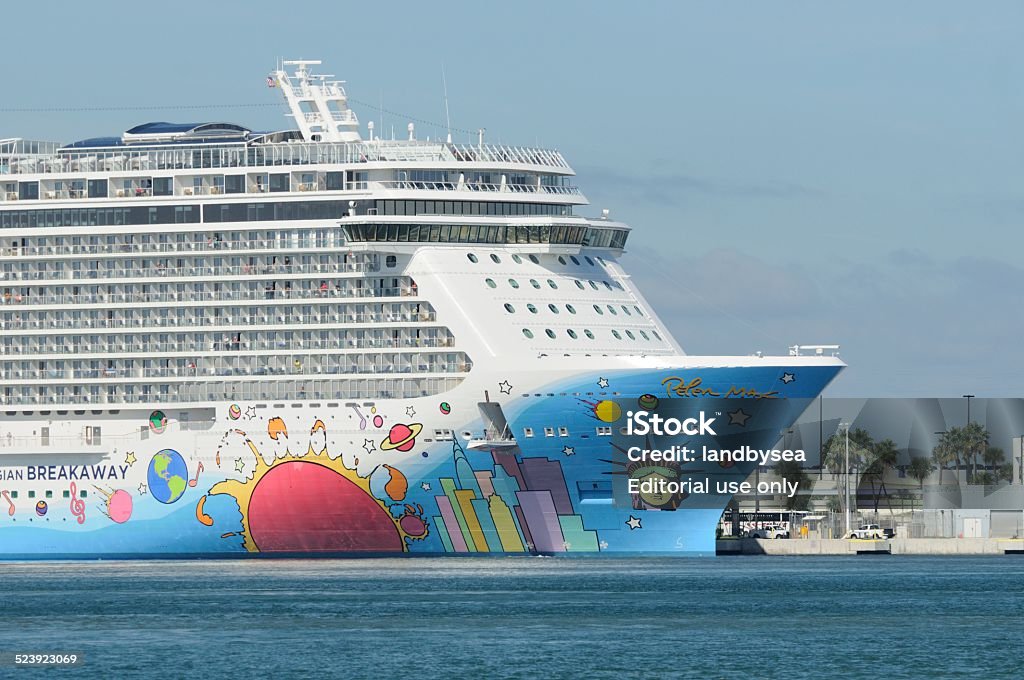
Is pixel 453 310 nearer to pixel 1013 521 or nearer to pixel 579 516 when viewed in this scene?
pixel 579 516

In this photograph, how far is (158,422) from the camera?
77875 mm

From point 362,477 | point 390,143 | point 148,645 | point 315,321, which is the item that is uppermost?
point 390,143

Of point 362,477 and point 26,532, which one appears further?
point 26,532

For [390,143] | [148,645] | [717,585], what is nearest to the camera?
[148,645]

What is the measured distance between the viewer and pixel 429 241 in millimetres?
75250

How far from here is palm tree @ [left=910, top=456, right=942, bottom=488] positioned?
411 feet

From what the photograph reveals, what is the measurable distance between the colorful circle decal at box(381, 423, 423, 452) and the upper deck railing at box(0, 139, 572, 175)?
844cm

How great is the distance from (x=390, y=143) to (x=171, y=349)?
31.8 feet

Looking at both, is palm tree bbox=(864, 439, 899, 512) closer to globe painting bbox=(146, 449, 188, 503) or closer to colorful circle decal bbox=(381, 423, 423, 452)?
colorful circle decal bbox=(381, 423, 423, 452)

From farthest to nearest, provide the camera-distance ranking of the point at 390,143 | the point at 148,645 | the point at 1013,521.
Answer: the point at 1013,521 < the point at 390,143 < the point at 148,645

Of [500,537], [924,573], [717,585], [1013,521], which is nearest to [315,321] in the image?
[500,537]

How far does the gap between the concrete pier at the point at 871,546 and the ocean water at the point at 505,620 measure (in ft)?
45.7

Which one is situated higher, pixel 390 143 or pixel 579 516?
pixel 390 143
